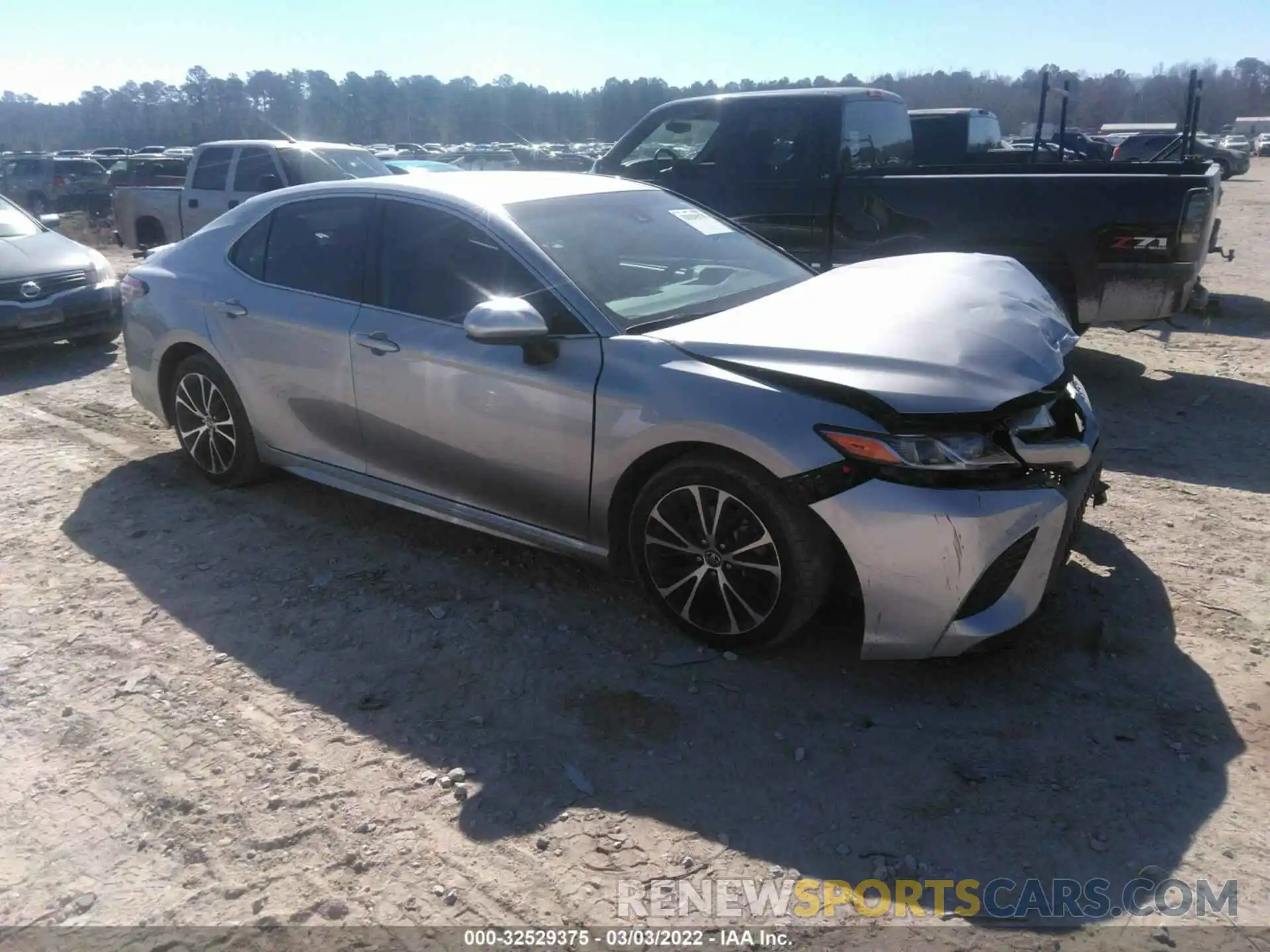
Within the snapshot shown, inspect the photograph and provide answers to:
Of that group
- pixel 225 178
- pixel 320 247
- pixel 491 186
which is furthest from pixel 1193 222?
pixel 225 178

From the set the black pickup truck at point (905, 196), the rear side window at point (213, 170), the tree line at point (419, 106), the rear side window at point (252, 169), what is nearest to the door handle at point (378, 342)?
the black pickup truck at point (905, 196)

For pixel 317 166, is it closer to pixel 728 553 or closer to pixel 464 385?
pixel 464 385

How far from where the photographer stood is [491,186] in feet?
14.0

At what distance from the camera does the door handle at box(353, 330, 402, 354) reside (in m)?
4.13

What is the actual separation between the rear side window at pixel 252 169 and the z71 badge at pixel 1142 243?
9.20m

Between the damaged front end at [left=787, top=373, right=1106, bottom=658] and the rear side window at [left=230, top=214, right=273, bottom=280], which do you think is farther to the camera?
the rear side window at [left=230, top=214, right=273, bottom=280]

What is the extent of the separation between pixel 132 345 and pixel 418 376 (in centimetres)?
232

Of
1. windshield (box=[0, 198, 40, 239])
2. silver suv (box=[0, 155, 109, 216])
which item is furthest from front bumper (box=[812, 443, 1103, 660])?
silver suv (box=[0, 155, 109, 216])

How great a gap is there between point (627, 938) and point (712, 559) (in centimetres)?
138

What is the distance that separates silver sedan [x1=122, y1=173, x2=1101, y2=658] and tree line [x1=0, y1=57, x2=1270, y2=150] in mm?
70760

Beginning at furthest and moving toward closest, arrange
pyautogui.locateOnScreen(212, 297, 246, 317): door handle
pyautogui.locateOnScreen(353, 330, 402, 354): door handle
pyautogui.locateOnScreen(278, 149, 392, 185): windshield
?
pyautogui.locateOnScreen(278, 149, 392, 185): windshield
pyautogui.locateOnScreen(212, 297, 246, 317): door handle
pyautogui.locateOnScreen(353, 330, 402, 354): door handle

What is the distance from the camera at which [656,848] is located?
266 centimetres

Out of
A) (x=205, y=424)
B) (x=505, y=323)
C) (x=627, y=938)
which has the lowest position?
(x=627, y=938)

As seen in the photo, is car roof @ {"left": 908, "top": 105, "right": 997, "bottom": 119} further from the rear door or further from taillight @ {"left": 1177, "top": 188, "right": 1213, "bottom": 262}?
the rear door
